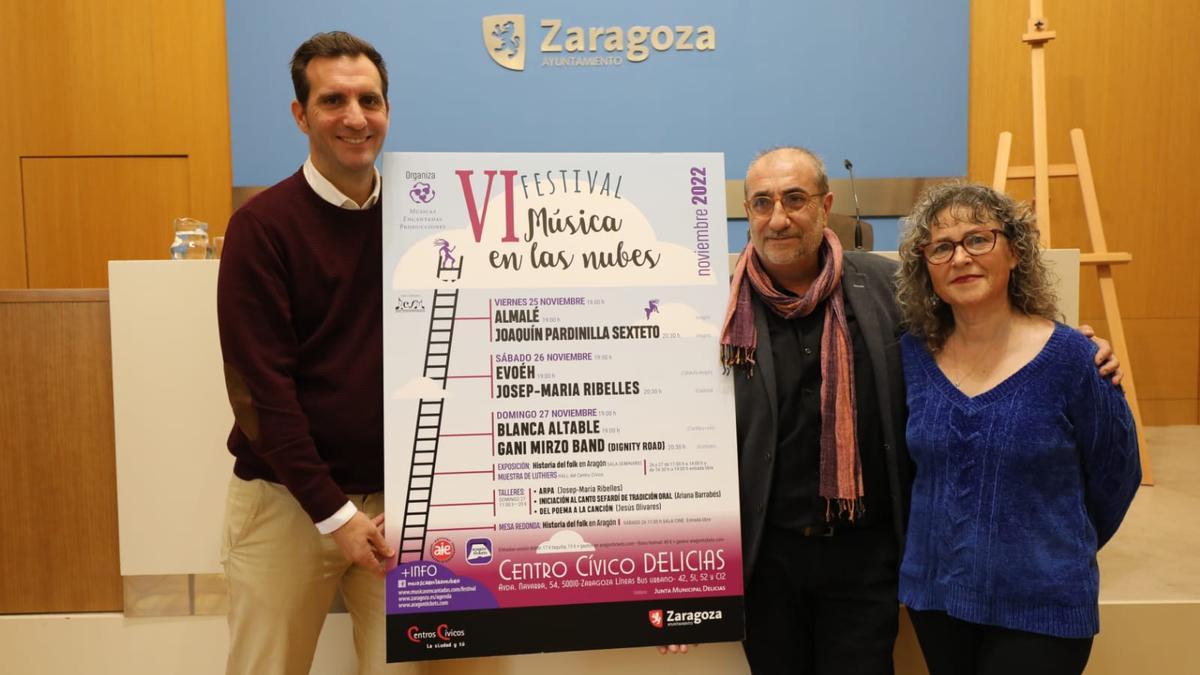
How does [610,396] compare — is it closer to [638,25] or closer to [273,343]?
[273,343]

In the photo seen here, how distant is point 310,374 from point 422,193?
47 cm

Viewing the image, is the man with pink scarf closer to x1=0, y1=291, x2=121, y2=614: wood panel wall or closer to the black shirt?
the black shirt

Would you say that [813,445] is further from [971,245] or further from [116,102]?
[116,102]

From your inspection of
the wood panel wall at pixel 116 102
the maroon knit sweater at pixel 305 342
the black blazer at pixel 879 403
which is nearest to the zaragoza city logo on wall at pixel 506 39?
the wood panel wall at pixel 116 102

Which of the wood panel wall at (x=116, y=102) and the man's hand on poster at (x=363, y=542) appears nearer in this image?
the man's hand on poster at (x=363, y=542)

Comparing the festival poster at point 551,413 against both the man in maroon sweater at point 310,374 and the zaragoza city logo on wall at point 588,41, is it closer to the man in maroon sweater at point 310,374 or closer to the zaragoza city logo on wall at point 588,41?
the man in maroon sweater at point 310,374

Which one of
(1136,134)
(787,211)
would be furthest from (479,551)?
(1136,134)

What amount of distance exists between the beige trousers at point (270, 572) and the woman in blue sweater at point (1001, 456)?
1.20m

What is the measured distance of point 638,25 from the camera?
423cm

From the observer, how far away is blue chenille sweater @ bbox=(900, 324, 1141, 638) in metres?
1.34

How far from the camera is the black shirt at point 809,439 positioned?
1573 mm

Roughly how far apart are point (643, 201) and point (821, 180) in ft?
1.33

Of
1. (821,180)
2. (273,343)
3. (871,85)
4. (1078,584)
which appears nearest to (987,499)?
(1078,584)

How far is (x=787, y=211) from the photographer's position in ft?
5.19
